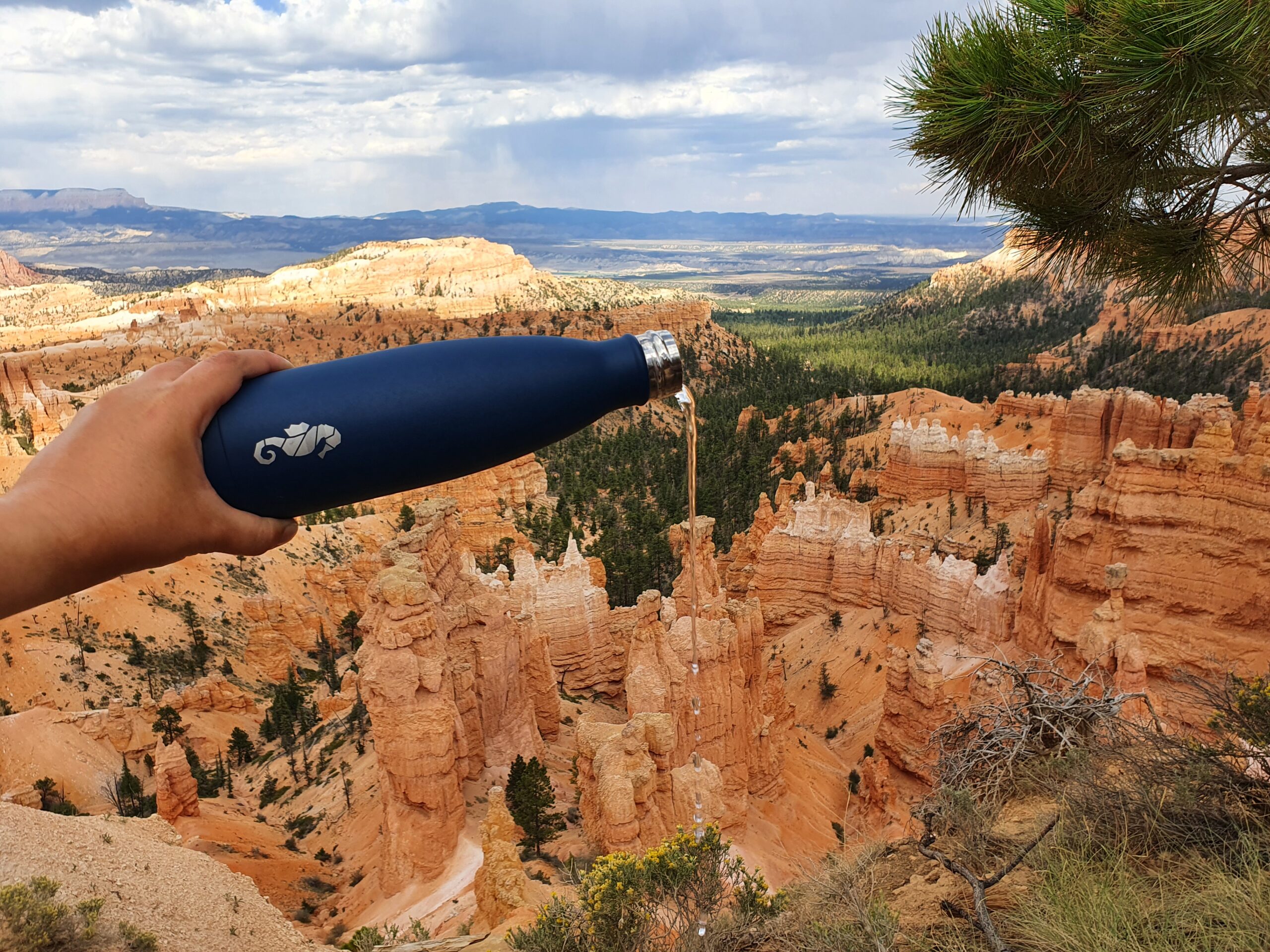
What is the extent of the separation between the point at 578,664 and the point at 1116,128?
22089 millimetres

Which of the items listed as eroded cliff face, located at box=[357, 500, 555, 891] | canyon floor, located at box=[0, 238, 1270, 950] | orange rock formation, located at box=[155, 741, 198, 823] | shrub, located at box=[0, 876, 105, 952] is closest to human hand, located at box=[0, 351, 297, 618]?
canyon floor, located at box=[0, 238, 1270, 950]

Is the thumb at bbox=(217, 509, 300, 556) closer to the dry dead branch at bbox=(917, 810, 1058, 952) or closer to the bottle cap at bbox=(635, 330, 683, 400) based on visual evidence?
the bottle cap at bbox=(635, 330, 683, 400)

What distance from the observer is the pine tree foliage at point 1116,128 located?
534cm

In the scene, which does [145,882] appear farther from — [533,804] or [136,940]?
[533,804]

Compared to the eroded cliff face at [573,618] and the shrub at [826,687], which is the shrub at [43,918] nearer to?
the eroded cliff face at [573,618]

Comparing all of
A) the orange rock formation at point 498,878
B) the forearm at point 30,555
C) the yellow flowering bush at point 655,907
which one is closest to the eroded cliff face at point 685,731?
the orange rock formation at point 498,878

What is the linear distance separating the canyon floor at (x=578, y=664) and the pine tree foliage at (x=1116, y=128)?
14.8 feet

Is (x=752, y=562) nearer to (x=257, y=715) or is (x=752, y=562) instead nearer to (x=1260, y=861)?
(x=257, y=715)

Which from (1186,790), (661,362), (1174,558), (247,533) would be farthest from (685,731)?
(247,533)

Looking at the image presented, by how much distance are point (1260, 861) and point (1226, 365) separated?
66.6 metres

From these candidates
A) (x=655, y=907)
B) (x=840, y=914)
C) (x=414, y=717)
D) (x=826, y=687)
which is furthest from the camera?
(x=826, y=687)

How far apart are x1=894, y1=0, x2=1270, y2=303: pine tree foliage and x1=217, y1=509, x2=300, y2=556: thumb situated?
20.5 feet

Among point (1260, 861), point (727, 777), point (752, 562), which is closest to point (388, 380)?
point (1260, 861)

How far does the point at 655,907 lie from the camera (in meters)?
5.99
